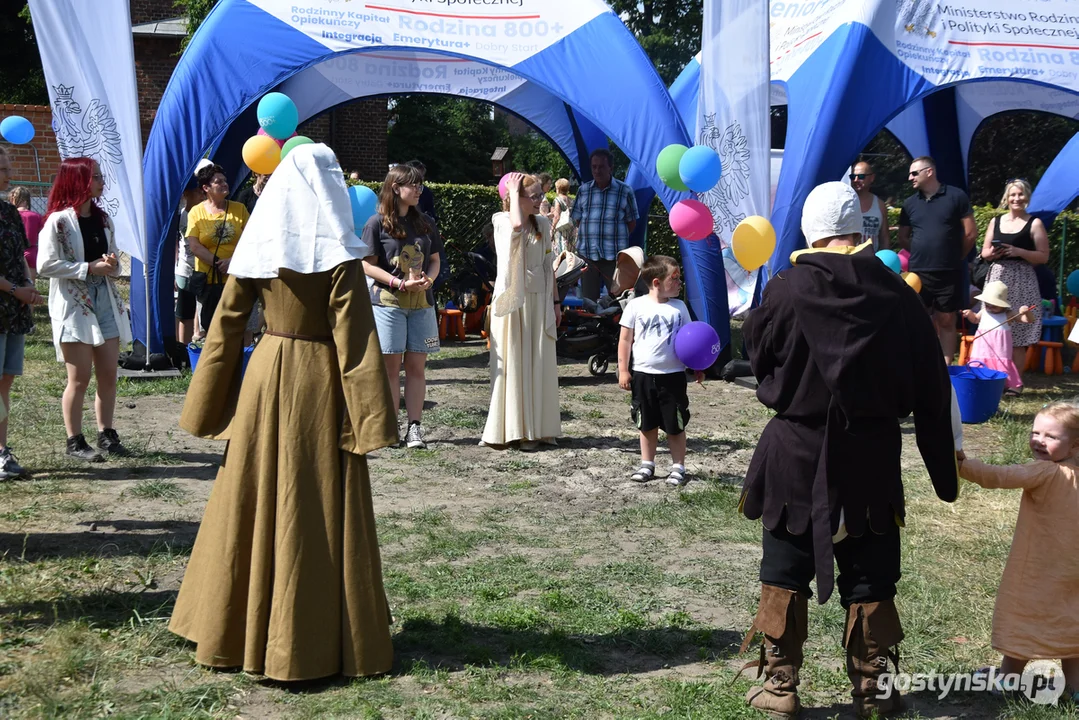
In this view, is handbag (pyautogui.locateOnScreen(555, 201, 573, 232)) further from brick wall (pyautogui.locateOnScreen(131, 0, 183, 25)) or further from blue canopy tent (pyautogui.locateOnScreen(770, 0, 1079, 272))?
brick wall (pyautogui.locateOnScreen(131, 0, 183, 25))

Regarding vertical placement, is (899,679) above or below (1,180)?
below

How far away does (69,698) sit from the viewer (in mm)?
3617

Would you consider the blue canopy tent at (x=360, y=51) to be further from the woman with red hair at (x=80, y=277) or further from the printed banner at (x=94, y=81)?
the woman with red hair at (x=80, y=277)

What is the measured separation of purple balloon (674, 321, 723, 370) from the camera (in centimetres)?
599

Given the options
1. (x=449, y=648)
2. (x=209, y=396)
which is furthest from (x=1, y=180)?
(x=449, y=648)

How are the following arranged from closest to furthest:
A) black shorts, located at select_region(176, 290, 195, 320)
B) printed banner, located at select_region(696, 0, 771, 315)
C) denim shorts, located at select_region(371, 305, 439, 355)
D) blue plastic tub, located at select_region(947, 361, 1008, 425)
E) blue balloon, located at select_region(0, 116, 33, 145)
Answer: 1. denim shorts, located at select_region(371, 305, 439, 355)
2. blue plastic tub, located at select_region(947, 361, 1008, 425)
3. printed banner, located at select_region(696, 0, 771, 315)
4. black shorts, located at select_region(176, 290, 195, 320)
5. blue balloon, located at select_region(0, 116, 33, 145)

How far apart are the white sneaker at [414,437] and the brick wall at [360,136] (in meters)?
20.1

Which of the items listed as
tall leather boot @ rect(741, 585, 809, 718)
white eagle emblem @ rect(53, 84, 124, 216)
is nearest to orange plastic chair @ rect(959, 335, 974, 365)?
tall leather boot @ rect(741, 585, 809, 718)

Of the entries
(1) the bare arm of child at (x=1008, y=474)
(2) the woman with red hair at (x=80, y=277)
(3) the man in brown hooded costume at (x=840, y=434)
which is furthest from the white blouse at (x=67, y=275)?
(1) the bare arm of child at (x=1008, y=474)

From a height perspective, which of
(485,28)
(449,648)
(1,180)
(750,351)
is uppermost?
(485,28)

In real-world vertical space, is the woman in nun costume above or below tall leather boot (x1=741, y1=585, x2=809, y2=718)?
above

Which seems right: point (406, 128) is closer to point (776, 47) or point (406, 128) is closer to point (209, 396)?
point (776, 47)

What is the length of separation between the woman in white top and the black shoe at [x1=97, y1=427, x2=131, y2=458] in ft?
7.89

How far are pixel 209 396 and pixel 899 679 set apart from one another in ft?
8.73
